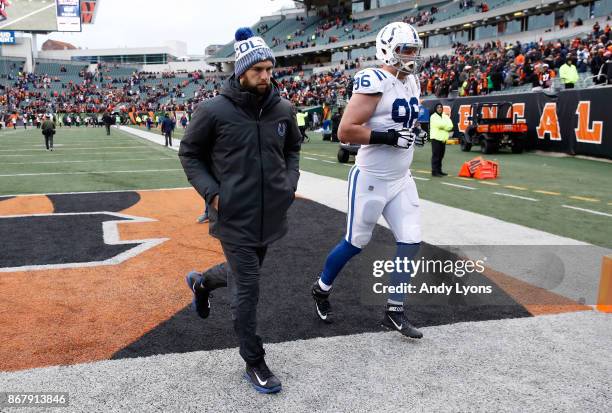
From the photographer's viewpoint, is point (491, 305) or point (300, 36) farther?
point (300, 36)

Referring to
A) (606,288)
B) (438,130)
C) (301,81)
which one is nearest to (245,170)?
(606,288)

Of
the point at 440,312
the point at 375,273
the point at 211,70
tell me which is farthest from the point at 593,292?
the point at 211,70

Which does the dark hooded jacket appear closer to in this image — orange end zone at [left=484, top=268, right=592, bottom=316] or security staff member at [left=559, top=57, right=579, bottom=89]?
orange end zone at [left=484, top=268, right=592, bottom=316]

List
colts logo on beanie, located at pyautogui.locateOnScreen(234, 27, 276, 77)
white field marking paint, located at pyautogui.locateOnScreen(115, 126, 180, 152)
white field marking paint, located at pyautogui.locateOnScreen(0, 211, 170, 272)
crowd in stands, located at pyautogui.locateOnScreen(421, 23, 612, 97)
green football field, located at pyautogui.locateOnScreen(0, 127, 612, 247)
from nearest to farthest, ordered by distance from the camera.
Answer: colts logo on beanie, located at pyautogui.locateOnScreen(234, 27, 276, 77), white field marking paint, located at pyautogui.locateOnScreen(0, 211, 170, 272), green football field, located at pyautogui.locateOnScreen(0, 127, 612, 247), crowd in stands, located at pyautogui.locateOnScreen(421, 23, 612, 97), white field marking paint, located at pyautogui.locateOnScreen(115, 126, 180, 152)

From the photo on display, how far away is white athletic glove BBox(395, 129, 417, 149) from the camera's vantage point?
3.58 metres

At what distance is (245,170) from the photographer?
2.93m

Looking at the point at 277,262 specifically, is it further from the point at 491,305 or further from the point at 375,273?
the point at 491,305

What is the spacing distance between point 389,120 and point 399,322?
56.1 inches

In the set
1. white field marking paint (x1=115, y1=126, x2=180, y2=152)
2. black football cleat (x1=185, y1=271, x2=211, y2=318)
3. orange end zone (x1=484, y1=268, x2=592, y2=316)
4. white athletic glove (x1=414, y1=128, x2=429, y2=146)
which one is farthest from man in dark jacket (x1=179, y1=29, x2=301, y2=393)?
white field marking paint (x1=115, y1=126, x2=180, y2=152)

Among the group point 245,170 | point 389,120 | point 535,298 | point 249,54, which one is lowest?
point 535,298

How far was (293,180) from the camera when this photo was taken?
3.16 metres

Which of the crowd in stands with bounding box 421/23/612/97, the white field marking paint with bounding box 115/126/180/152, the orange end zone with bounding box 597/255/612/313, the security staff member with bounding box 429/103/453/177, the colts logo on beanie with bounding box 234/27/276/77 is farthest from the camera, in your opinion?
the white field marking paint with bounding box 115/126/180/152

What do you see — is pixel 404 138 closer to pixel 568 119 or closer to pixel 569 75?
pixel 568 119

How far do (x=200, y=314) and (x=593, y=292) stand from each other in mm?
3274
